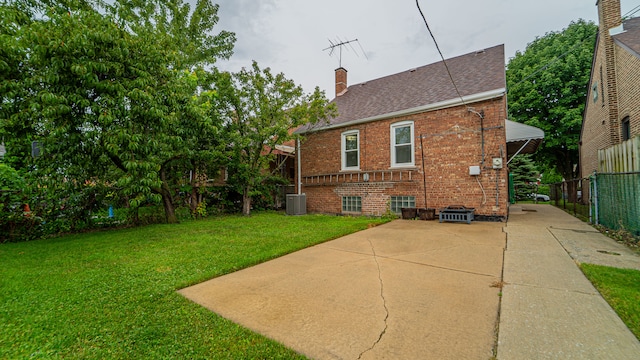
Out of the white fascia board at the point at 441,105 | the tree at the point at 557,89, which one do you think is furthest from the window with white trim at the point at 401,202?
the tree at the point at 557,89

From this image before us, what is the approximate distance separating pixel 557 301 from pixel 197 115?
7.93m

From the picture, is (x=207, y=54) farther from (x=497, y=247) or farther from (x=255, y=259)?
(x=497, y=247)

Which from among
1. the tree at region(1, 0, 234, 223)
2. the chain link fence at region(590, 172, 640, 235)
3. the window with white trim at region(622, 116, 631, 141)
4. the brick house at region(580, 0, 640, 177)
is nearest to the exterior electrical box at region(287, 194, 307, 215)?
the tree at region(1, 0, 234, 223)

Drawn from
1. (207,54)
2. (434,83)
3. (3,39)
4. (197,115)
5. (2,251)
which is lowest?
(2,251)

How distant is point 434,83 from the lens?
10.2 meters

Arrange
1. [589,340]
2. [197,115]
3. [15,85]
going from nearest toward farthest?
[589,340]
[15,85]
[197,115]

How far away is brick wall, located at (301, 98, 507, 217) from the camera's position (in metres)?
7.85

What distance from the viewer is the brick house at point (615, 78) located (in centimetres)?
847

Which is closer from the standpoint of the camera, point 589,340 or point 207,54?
point 589,340

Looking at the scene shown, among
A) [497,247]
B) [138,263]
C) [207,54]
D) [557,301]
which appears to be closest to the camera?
[557,301]

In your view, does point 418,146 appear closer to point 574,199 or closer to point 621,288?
point 621,288

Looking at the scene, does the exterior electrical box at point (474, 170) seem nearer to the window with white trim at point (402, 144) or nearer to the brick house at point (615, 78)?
the window with white trim at point (402, 144)

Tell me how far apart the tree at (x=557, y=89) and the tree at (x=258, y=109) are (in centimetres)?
1446

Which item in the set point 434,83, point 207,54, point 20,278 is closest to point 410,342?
point 20,278
